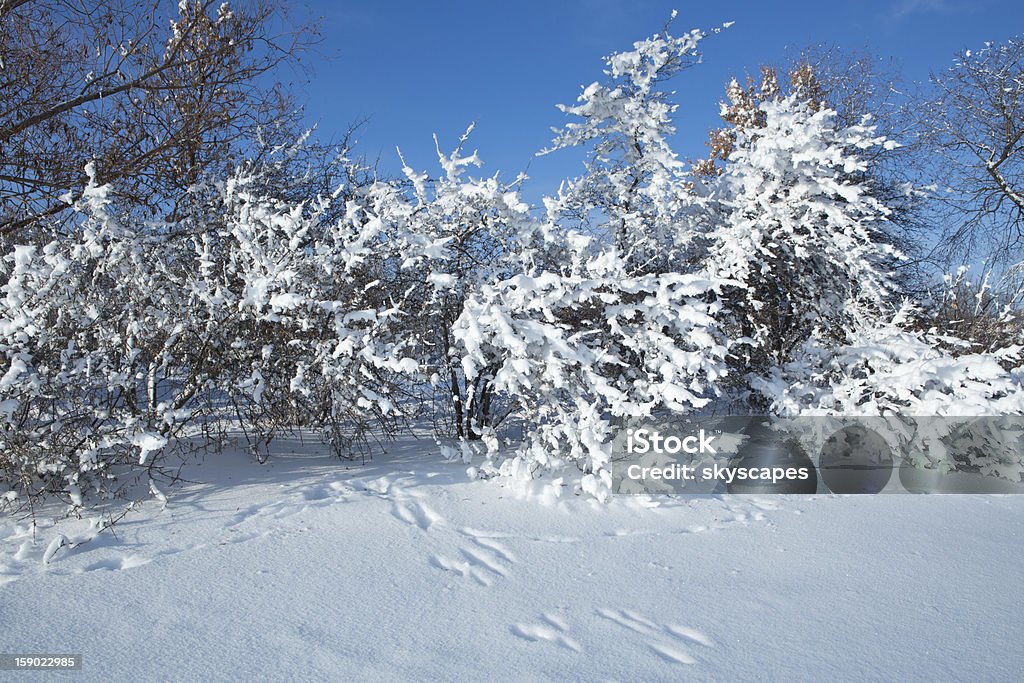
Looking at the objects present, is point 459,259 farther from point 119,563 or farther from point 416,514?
point 119,563

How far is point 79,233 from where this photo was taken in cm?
464

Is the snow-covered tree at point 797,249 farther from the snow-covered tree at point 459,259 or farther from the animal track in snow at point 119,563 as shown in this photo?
the animal track in snow at point 119,563

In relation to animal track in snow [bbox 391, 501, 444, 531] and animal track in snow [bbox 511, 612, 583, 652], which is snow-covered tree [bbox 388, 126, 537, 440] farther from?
animal track in snow [bbox 511, 612, 583, 652]

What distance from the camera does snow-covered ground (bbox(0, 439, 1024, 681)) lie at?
2.55 meters

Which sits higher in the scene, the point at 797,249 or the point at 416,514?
the point at 797,249

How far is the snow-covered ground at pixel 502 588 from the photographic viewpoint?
2553mm

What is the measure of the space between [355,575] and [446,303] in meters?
2.86

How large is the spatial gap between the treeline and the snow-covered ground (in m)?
0.57

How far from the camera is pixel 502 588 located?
3.23m

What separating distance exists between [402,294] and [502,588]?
3.04 meters

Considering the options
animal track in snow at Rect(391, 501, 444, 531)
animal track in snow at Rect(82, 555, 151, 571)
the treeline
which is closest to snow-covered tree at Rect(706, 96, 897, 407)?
the treeline

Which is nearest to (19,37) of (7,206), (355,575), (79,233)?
(7,206)

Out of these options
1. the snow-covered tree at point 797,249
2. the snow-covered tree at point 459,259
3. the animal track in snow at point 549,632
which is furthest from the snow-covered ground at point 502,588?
the snow-covered tree at point 797,249


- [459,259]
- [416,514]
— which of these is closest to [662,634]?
[416,514]
